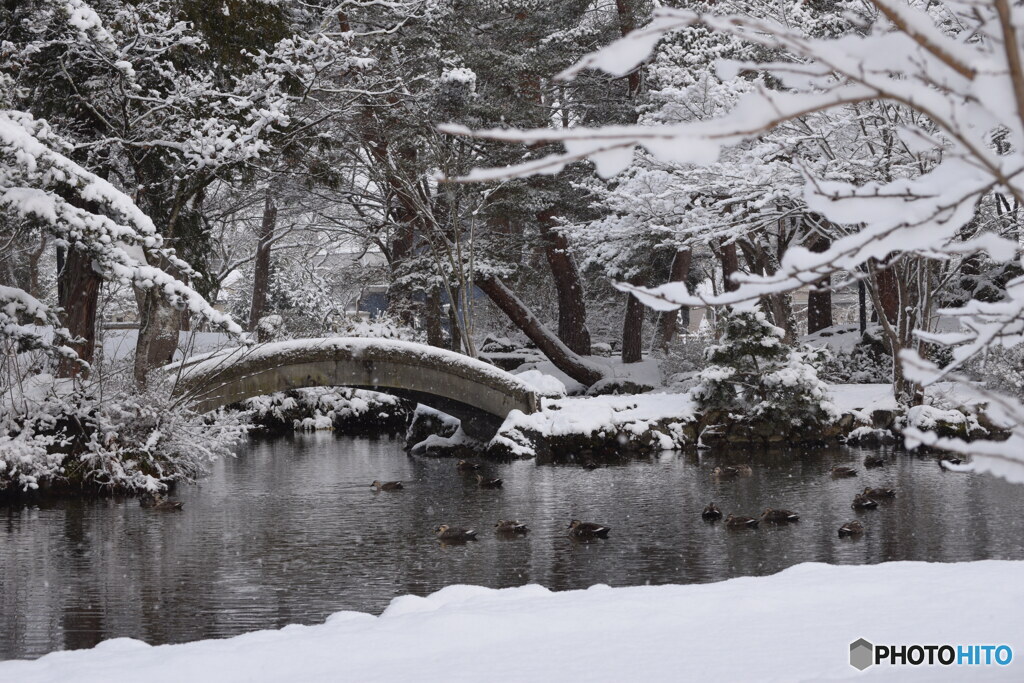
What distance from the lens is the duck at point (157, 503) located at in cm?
1240

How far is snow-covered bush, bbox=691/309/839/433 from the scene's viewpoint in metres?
17.4

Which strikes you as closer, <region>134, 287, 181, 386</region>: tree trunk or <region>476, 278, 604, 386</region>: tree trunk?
<region>134, 287, 181, 386</region>: tree trunk

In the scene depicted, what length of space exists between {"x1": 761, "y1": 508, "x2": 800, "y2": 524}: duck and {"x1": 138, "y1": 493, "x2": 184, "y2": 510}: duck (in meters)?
6.90

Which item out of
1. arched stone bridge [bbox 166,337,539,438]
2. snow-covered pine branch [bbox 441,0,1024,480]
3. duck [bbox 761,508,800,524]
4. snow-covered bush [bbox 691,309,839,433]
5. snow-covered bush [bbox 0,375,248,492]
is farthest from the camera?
snow-covered bush [bbox 691,309,839,433]

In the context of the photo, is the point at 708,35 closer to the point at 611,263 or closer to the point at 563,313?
the point at 611,263

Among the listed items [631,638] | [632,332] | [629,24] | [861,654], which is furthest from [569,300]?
[861,654]

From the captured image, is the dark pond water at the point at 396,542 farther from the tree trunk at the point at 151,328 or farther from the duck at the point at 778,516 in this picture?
the tree trunk at the point at 151,328

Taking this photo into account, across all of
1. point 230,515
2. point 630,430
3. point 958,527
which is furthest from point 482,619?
point 630,430

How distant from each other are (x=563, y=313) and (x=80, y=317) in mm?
13604

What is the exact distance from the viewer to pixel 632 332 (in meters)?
26.6

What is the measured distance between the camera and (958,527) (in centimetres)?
1003

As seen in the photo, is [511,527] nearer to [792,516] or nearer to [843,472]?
[792,516]

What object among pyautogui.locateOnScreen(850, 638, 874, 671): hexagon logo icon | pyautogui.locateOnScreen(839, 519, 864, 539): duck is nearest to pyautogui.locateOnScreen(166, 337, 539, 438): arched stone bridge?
pyautogui.locateOnScreen(839, 519, 864, 539): duck

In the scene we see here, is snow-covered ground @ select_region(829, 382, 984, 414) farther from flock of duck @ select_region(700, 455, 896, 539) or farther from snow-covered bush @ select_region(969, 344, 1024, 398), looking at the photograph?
flock of duck @ select_region(700, 455, 896, 539)
